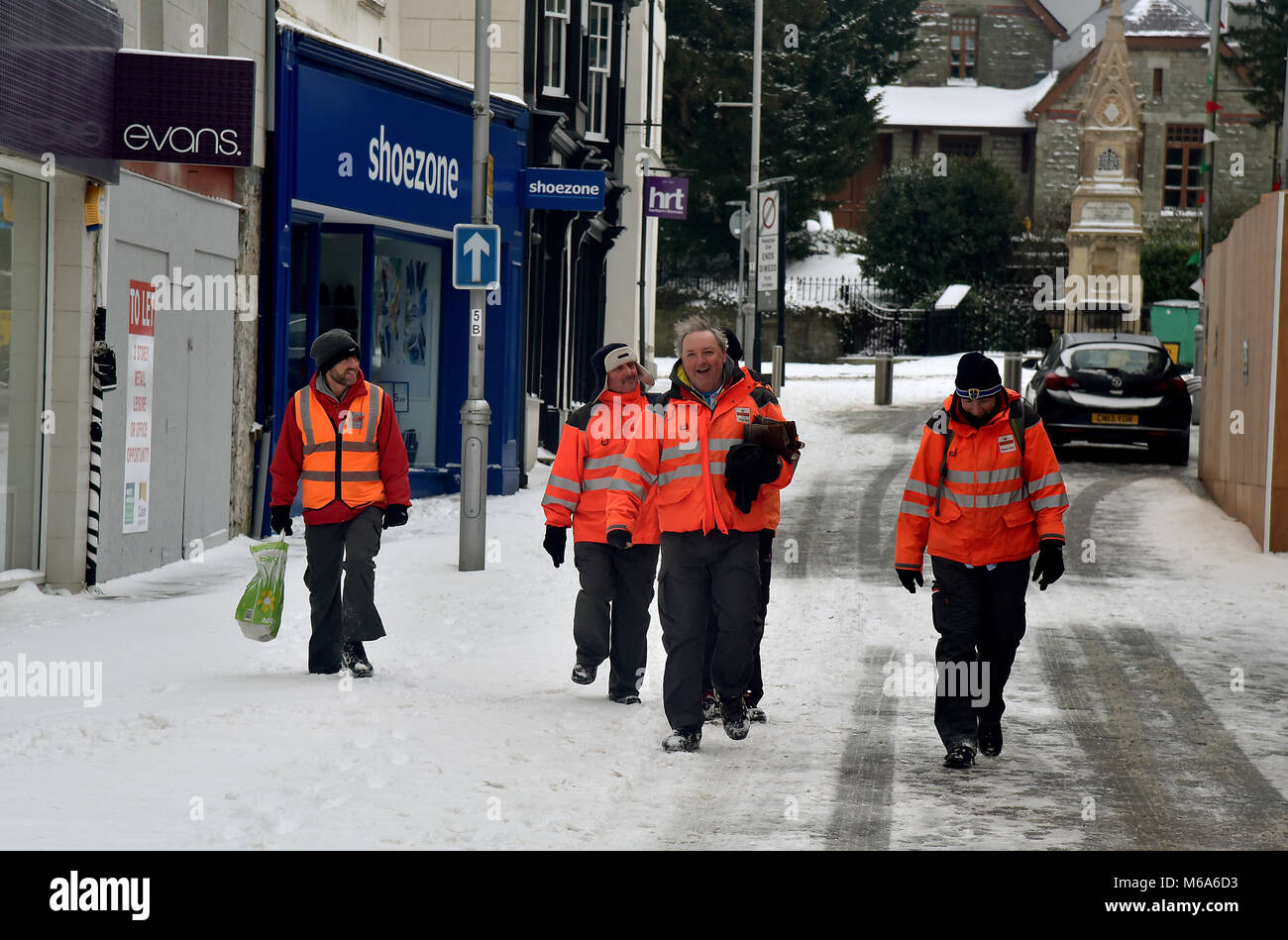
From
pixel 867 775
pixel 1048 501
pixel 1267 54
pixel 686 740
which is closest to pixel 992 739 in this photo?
pixel 867 775

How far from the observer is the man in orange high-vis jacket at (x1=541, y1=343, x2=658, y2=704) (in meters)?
8.62

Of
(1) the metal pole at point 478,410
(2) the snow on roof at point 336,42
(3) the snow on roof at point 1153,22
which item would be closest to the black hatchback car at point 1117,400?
(2) the snow on roof at point 336,42

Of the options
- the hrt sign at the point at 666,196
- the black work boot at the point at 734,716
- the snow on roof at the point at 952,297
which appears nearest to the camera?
the black work boot at the point at 734,716

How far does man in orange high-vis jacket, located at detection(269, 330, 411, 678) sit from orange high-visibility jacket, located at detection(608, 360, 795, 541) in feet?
5.84

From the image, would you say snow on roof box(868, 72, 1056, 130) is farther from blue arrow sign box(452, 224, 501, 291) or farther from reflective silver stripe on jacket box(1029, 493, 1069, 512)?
reflective silver stripe on jacket box(1029, 493, 1069, 512)

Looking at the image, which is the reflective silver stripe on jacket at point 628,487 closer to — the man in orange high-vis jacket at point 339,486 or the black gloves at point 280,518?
the man in orange high-vis jacket at point 339,486

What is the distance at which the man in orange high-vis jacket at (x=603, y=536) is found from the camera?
28.3 ft

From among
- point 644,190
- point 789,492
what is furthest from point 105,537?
point 644,190

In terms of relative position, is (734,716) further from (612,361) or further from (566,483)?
(612,361)

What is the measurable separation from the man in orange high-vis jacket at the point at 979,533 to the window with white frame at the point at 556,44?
15.4 m

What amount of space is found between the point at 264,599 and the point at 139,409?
423 cm

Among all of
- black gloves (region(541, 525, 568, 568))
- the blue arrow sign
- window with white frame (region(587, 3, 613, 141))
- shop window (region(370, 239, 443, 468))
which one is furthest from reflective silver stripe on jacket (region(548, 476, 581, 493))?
window with white frame (region(587, 3, 613, 141))

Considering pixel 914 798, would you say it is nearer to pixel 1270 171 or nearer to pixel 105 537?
pixel 105 537
